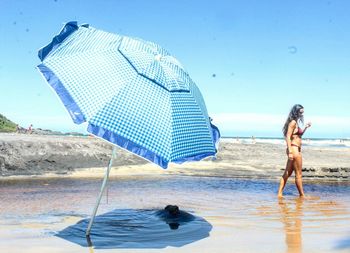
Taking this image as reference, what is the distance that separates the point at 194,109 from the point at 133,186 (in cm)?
689

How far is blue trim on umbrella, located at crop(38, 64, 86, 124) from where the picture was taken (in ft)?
15.6

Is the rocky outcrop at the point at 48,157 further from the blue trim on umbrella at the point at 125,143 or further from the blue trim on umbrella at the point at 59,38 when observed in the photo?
the blue trim on umbrella at the point at 125,143

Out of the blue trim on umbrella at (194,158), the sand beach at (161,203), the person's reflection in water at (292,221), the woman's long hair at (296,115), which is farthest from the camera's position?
the woman's long hair at (296,115)

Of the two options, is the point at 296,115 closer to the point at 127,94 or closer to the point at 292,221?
the point at 292,221

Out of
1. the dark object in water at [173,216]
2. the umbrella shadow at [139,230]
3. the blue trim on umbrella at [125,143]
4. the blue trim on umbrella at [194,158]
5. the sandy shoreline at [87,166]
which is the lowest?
the umbrella shadow at [139,230]

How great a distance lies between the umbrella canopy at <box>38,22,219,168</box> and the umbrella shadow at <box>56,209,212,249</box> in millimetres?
1368

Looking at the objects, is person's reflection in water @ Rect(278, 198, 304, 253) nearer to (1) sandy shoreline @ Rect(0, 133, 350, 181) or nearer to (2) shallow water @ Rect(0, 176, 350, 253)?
(2) shallow water @ Rect(0, 176, 350, 253)

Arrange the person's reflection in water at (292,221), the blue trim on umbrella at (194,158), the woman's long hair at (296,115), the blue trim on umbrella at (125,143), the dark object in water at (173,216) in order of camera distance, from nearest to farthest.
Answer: the blue trim on umbrella at (125,143) < the blue trim on umbrella at (194,158) < the person's reflection in water at (292,221) < the dark object in water at (173,216) < the woman's long hair at (296,115)

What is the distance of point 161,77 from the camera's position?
545 cm

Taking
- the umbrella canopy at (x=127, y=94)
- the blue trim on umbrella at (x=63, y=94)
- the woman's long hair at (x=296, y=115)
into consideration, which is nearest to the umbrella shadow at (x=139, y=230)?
the umbrella canopy at (x=127, y=94)

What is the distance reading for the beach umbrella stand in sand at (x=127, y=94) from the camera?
15.8 feet

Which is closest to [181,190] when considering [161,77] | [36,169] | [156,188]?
[156,188]

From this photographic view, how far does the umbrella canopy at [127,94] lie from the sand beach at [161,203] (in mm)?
1446

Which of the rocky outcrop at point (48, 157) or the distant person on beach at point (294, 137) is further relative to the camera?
the rocky outcrop at point (48, 157)
